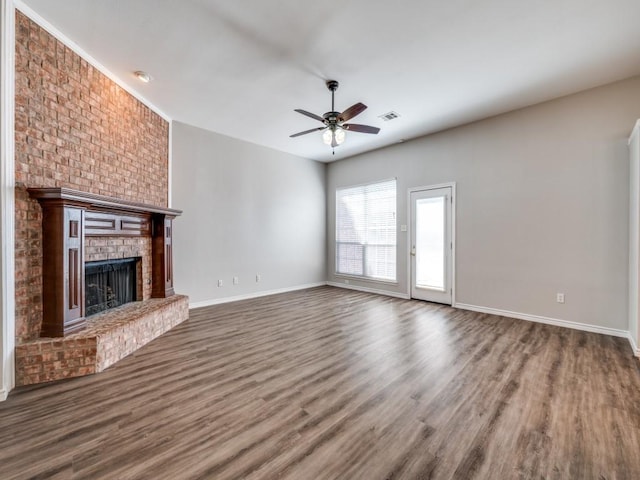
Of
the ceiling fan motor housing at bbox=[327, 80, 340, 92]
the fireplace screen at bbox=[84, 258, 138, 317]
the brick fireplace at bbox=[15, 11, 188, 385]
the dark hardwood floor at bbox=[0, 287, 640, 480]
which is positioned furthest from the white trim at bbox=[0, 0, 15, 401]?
the ceiling fan motor housing at bbox=[327, 80, 340, 92]

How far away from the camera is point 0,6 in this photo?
2.15 meters

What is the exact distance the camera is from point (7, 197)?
2201 millimetres

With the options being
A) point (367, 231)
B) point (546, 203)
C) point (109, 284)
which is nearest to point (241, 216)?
point (109, 284)

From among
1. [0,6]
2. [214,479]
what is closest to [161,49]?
[0,6]

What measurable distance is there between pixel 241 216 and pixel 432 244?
376 cm

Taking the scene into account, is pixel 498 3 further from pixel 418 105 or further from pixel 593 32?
pixel 418 105

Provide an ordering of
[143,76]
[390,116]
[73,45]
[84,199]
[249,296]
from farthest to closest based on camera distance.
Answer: [249,296], [390,116], [143,76], [73,45], [84,199]

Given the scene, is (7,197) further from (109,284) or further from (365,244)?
(365,244)

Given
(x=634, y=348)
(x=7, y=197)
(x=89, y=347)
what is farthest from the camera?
(x=634, y=348)

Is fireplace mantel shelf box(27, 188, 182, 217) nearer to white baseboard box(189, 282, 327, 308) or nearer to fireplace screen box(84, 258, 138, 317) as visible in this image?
fireplace screen box(84, 258, 138, 317)

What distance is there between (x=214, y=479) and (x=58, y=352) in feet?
6.62

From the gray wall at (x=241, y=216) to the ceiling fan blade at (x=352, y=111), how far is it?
285 cm

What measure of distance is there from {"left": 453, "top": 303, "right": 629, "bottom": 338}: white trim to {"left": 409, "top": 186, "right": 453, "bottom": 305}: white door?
1.46 feet

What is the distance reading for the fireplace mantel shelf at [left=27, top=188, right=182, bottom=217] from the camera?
2393 millimetres
